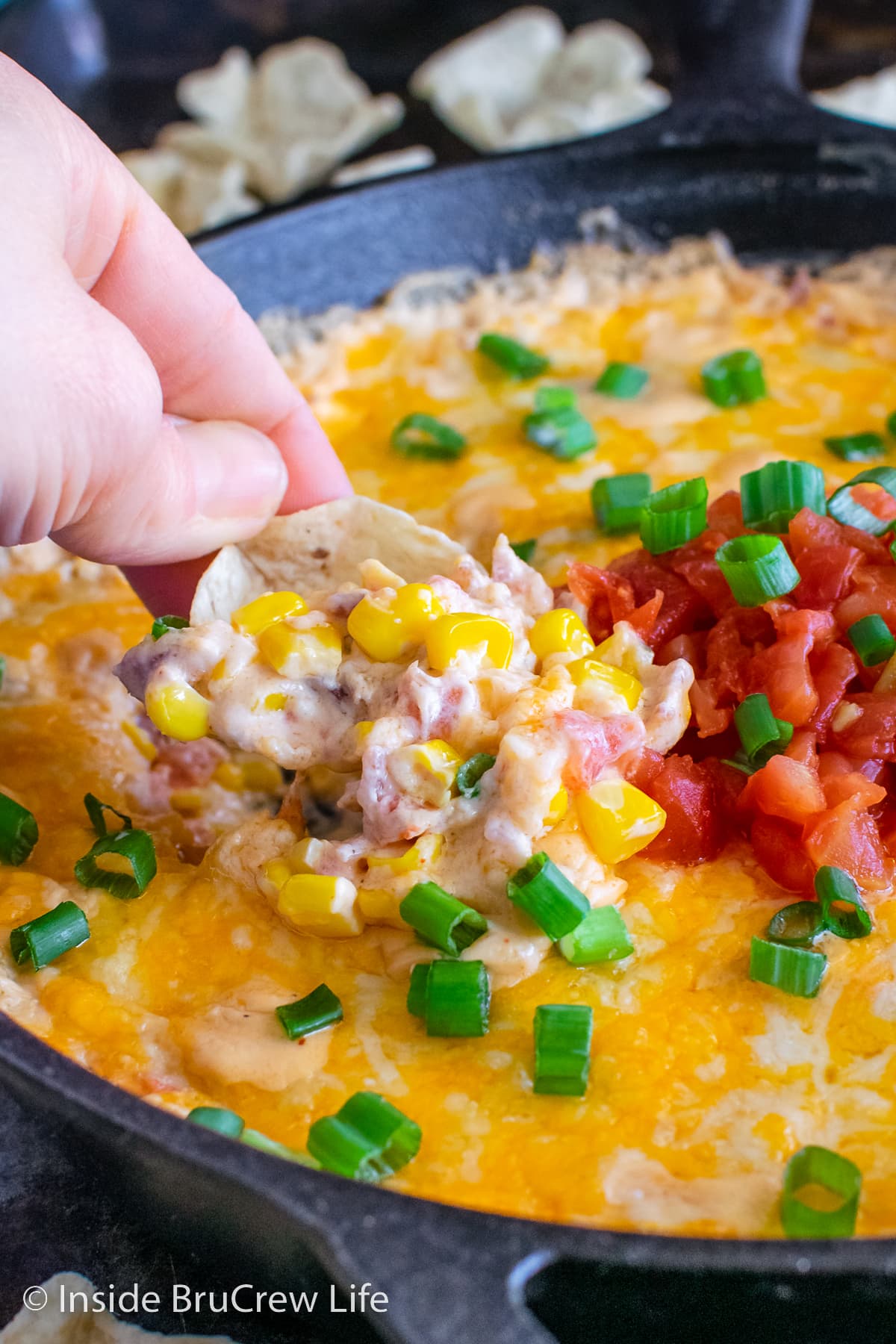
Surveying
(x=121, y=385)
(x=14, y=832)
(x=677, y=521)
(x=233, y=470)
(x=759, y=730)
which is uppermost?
(x=121, y=385)

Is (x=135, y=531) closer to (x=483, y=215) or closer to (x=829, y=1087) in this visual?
(x=829, y=1087)

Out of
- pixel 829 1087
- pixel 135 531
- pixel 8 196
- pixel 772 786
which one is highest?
pixel 8 196

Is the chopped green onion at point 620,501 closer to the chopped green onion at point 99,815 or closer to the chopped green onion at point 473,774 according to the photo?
the chopped green onion at point 473,774

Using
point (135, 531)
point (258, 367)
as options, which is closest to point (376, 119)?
point (258, 367)

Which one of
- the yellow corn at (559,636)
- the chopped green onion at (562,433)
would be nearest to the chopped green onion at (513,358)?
the chopped green onion at (562,433)

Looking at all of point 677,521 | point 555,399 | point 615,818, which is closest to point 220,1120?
point 615,818

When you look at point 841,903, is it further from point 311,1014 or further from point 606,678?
point 311,1014
